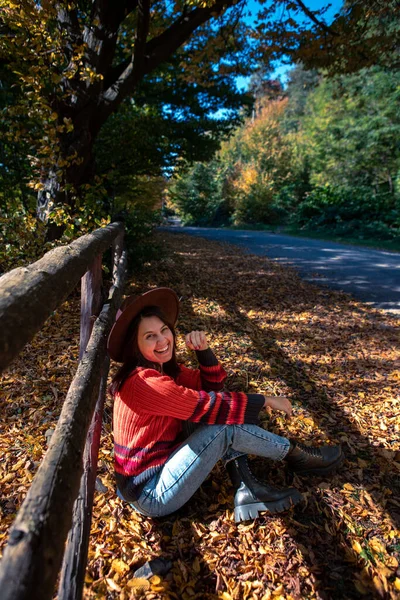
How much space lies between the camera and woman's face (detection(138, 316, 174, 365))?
80.1 inches

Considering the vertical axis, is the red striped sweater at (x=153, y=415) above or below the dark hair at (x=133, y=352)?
below

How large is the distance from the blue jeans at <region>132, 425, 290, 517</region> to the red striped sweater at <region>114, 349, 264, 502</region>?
0.21 feet

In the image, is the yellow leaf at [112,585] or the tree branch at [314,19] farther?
the tree branch at [314,19]

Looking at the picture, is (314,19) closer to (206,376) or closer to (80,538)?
(206,376)

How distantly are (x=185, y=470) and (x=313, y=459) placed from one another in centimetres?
106

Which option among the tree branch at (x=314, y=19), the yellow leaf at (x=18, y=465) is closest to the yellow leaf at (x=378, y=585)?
the yellow leaf at (x=18, y=465)

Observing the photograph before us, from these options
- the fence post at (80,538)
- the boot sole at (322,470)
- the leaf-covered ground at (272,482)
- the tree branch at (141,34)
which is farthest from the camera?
the tree branch at (141,34)

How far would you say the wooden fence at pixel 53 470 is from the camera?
0.83 metres

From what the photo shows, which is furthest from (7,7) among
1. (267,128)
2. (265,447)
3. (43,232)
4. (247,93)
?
(267,128)

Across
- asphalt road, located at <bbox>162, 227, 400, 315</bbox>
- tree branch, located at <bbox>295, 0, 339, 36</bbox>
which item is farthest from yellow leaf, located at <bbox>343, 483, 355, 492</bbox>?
tree branch, located at <bbox>295, 0, 339, 36</bbox>

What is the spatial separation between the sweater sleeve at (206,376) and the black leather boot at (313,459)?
660mm

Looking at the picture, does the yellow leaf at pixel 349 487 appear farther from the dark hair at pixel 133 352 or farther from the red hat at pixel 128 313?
the red hat at pixel 128 313

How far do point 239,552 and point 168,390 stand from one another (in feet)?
3.35

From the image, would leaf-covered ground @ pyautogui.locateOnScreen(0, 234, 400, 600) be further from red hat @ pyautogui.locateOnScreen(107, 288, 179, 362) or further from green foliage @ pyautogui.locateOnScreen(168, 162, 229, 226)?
green foliage @ pyautogui.locateOnScreen(168, 162, 229, 226)
